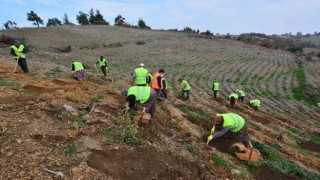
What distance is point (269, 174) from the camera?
7156 mm

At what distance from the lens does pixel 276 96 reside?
21.0 metres

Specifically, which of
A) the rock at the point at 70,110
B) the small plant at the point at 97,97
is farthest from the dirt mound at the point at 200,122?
the rock at the point at 70,110

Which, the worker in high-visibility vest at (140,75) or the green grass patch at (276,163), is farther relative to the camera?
the worker in high-visibility vest at (140,75)

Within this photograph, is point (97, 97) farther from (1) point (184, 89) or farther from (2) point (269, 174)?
(1) point (184, 89)

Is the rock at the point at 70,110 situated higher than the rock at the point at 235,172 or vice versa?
the rock at the point at 70,110

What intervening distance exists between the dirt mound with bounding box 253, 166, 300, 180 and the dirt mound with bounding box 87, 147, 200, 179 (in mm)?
1671

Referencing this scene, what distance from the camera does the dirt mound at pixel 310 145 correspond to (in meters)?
10.8

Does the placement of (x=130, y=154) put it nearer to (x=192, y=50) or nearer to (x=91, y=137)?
(x=91, y=137)

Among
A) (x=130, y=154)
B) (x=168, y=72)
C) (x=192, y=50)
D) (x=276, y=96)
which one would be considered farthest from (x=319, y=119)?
(x=192, y=50)

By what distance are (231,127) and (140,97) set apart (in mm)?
2452

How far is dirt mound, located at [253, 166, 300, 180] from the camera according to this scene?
23.1 ft

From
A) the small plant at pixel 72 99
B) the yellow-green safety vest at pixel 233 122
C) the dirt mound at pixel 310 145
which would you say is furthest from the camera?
the dirt mound at pixel 310 145

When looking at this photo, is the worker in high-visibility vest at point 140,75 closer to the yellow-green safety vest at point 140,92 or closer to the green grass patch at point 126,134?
the yellow-green safety vest at point 140,92

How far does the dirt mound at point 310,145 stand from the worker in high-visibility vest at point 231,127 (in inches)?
161
